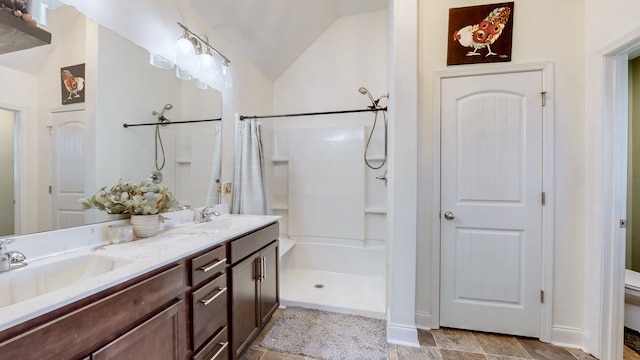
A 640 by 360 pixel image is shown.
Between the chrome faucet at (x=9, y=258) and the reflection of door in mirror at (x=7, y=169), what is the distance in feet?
0.31

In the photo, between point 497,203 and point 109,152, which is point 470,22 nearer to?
point 497,203

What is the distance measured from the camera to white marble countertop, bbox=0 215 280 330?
2.08 feet

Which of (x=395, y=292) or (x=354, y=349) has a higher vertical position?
(x=395, y=292)

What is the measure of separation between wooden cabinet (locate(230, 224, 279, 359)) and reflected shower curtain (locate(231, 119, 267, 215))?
0.51 metres

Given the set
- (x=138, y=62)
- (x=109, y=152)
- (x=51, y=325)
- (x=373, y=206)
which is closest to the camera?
(x=51, y=325)

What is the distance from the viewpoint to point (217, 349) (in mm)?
1330

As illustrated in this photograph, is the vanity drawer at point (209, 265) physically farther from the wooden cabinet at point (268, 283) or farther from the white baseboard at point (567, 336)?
the white baseboard at point (567, 336)

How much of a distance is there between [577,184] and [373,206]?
172cm

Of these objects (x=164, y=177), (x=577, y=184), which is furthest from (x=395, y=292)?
(x=164, y=177)

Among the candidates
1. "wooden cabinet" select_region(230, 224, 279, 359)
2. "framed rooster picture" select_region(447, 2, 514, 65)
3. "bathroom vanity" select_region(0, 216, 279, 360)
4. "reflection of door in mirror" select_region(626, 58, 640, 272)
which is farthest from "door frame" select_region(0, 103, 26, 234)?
"reflection of door in mirror" select_region(626, 58, 640, 272)

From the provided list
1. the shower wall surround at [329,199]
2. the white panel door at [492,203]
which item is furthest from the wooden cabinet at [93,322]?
the shower wall surround at [329,199]

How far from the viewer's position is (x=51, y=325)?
0.65m

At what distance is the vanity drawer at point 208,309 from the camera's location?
1164 millimetres

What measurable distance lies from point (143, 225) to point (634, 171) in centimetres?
409
